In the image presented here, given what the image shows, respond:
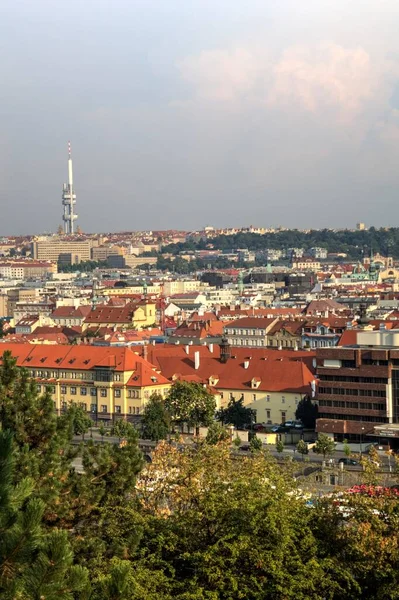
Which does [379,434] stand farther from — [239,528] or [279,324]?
[279,324]

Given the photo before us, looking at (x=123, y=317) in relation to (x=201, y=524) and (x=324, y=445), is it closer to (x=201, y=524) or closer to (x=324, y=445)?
(x=324, y=445)

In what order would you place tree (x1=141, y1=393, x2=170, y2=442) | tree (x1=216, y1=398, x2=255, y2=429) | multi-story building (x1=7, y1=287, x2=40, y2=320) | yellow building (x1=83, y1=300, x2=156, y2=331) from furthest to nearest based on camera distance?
multi-story building (x1=7, y1=287, x2=40, y2=320) → yellow building (x1=83, y1=300, x2=156, y2=331) → tree (x1=216, y1=398, x2=255, y2=429) → tree (x1=141, y1=393, x2=170, y2=442)

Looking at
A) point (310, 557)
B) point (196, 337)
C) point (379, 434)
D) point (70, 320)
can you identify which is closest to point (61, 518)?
point (310, 557)

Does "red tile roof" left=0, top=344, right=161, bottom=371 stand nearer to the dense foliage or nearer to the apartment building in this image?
the dense foliage

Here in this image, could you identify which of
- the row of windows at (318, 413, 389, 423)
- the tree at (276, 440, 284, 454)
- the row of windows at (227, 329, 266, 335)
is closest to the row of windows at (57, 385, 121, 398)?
the row of windows at (318, 413, 389, 423)

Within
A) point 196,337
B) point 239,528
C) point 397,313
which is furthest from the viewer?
point 397,313

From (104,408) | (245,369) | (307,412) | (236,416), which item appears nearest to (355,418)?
(307,412)
